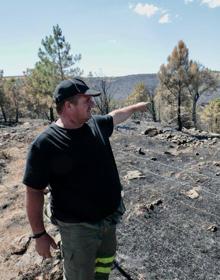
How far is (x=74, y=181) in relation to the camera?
2027 millimetres

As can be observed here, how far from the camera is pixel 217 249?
4.22 meters

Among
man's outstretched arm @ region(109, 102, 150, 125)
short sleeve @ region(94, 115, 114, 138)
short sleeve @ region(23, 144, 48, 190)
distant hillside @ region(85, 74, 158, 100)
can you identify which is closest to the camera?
short sleeve @ region(23, 144, 48, 190)

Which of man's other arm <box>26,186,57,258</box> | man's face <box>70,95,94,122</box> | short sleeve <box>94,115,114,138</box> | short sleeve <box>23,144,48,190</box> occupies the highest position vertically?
man's face <box>70,95,94,122</box>

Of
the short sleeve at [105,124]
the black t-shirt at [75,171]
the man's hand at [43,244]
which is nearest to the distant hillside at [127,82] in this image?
the short sleeve at [105,124]

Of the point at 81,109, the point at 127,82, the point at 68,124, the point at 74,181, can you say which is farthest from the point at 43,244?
the point at 127,82

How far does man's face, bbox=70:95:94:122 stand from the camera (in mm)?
2055

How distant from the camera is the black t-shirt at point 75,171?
1959 mm

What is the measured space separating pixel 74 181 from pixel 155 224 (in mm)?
3214

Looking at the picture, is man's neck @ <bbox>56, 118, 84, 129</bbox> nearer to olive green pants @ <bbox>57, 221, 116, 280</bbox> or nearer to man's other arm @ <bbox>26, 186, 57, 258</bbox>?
man's other arm @ <bbox>26, 186, 57, 258</bbox>

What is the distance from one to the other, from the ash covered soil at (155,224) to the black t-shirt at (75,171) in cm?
184

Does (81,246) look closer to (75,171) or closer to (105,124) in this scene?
(75,171)

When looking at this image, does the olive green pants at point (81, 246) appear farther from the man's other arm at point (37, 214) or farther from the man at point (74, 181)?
the man's other arm at point (37, 214)

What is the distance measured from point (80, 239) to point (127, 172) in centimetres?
549

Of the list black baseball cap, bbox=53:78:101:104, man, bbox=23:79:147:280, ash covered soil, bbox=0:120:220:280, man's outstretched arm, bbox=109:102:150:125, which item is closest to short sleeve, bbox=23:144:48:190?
man, bbox=23:79:147:280
